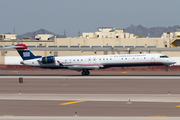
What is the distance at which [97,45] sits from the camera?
9819 centimetres

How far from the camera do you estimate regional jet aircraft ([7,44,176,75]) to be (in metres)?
41.4

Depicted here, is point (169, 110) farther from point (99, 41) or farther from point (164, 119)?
point (99, 41)

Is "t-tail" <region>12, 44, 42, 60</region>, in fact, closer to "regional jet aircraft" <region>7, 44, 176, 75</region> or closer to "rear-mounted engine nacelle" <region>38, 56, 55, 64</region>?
"regional jet aircraft" <region>7, 44, 176, 75</region>

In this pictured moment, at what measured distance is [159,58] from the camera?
4131 cm

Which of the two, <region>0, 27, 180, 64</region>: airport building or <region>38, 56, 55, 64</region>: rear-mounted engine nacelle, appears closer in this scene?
<region>38, 56, 55, 64</region>: rear-mounted engine nacelle

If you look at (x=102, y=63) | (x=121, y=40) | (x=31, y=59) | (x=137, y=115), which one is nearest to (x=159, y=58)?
(x=102, y=63)

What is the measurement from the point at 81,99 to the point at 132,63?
861 inches

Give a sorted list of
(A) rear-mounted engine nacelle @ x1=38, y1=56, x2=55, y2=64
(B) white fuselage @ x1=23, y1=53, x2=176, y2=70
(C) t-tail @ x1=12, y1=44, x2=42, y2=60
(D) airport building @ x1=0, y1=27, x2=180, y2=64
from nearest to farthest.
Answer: (B) white fuselage @ x1=23, y1=53, x2=176, y2=70 < (A) rear-mounted engine nacelle @ x1=38, y1=56, x2=55, y2=64 < (C) t-tail @ x1=12, y1=44, x2=42, y2=60 < (D) airport building @ x1=0, y1=27, x2=180, y2=64

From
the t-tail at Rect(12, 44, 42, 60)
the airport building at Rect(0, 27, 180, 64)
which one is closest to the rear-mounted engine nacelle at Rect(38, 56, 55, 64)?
the t-tail at Rect(12, 44, 42, 60)

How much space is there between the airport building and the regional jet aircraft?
93.7 ft

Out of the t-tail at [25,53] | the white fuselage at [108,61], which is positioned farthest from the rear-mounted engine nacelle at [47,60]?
the t-tail at [25,53]

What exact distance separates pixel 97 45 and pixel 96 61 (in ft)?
182

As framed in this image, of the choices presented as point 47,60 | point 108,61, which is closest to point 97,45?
point 47,60

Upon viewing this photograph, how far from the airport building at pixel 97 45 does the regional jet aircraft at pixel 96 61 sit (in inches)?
1124
